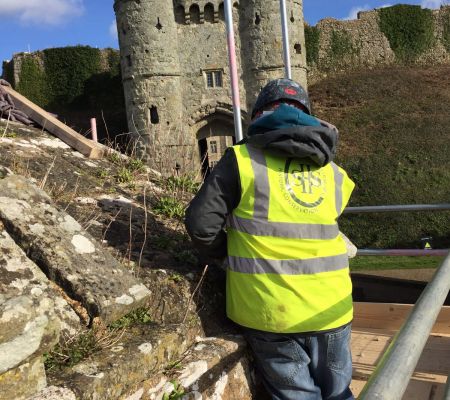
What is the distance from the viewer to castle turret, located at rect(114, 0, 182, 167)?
2212 cm

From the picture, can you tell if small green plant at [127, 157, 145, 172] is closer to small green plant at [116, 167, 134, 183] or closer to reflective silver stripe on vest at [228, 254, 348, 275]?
small green plant at [116, 167, 134, 183]

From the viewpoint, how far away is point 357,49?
29.2m

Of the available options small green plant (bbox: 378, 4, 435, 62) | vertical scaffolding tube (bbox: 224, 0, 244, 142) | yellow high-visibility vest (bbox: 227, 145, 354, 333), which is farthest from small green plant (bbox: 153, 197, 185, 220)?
small green plant (bbox: 378, 4, 435, 62)

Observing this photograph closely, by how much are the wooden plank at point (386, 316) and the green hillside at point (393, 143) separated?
1379 centimetres

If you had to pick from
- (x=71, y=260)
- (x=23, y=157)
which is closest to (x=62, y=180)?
(x=23, y=157)

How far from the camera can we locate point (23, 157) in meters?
3.68

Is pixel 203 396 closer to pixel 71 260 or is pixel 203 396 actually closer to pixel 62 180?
pixel 71 260

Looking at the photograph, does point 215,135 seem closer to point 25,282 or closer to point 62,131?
point 62,131

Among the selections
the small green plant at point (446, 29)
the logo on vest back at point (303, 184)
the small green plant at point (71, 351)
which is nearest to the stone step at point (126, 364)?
the small green plant at point (71, 351)

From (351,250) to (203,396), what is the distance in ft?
6.53

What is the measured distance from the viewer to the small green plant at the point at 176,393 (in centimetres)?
200

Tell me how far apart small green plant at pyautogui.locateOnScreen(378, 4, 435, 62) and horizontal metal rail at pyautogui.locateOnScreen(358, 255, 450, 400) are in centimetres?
3085

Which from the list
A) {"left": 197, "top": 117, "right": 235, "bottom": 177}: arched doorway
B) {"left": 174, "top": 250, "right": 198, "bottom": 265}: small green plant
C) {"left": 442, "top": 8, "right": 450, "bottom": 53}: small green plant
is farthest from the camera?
{"left": 442, "top": 8, "right": 450, "bottom": 53}: small green plant

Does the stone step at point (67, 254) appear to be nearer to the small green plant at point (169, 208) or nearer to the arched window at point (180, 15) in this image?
the small green plant at point (169, 208)
